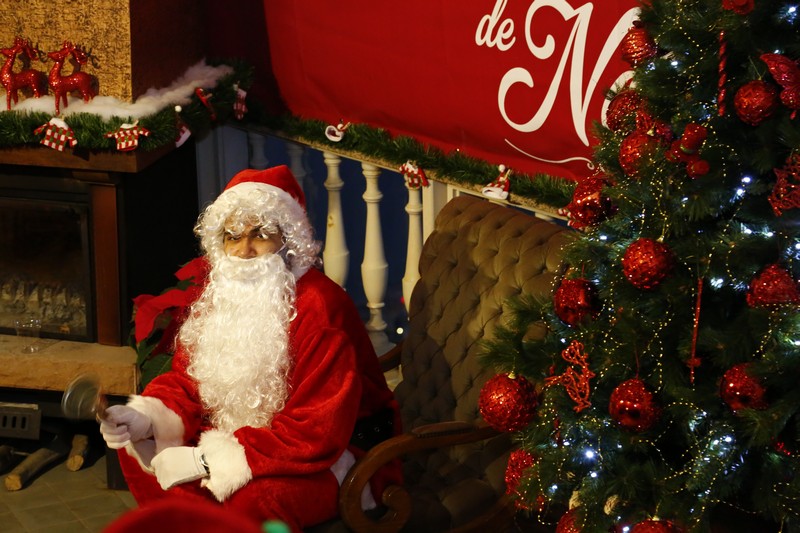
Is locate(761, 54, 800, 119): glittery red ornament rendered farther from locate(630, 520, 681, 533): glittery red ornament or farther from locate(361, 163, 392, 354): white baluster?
locate(361, 163, 392, 354): white baluster

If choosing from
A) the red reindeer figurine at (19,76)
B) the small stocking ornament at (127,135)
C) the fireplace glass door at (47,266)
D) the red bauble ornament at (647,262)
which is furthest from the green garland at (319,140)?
the red bauble ornament at (647,262)

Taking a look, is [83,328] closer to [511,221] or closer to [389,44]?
[389,44]

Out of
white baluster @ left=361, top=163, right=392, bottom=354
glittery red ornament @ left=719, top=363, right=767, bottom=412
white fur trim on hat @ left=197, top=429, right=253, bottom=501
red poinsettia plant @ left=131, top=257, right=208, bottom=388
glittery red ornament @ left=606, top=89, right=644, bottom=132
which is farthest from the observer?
white baluster @ left=361, top=163, right=392, bottom=354

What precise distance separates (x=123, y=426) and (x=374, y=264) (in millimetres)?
1593

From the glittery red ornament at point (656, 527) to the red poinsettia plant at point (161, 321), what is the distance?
1703mm

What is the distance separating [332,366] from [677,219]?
38.7 inches

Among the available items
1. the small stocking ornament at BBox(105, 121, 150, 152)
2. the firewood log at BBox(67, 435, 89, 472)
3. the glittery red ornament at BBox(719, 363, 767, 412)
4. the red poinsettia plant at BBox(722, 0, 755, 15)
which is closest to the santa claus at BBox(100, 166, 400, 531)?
the small stocking ornament at BBox(105, 121, 150, 152)

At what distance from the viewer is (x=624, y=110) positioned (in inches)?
86.8

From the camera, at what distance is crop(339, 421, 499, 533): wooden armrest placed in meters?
2.55

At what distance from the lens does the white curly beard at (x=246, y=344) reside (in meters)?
2.75

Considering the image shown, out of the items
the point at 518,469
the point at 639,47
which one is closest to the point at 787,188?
the point at 639,47

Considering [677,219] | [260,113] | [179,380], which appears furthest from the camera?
[260,113]

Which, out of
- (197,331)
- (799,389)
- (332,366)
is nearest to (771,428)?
(799,389)

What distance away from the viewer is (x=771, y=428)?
6.07 ft
